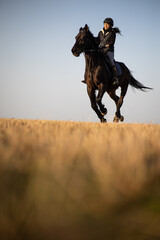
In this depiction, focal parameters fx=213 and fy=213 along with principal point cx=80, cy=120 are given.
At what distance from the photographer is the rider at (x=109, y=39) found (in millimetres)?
7301

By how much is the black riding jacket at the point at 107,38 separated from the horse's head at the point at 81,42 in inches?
33.7

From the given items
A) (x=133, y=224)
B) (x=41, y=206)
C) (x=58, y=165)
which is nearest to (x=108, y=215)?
(x=133, y=224)

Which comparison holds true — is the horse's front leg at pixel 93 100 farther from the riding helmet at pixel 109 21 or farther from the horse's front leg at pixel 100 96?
the riding helmet at pixel 109 21

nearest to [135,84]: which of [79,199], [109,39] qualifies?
[109,39]

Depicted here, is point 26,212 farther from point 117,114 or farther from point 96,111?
point 117,114

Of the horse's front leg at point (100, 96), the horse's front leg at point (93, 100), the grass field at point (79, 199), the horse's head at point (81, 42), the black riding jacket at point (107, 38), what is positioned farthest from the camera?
the black riding jacket at point (107, 38)

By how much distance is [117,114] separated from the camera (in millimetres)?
8523

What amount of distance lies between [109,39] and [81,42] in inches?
51.3

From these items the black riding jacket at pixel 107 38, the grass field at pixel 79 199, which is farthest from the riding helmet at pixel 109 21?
the grass field at pixel 79 199

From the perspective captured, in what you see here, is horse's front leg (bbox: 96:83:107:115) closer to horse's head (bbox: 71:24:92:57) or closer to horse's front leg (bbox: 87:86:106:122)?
horse's front leg (bbox: 87:86:106:122)

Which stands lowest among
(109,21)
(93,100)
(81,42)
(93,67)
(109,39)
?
(93,100)

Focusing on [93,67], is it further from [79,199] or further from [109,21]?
[79,199]

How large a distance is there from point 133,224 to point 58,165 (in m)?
0.38

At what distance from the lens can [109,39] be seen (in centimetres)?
729
